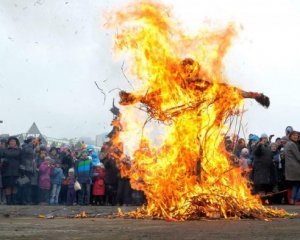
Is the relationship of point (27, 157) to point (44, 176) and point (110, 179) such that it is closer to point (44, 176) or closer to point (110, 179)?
point (44, 176)

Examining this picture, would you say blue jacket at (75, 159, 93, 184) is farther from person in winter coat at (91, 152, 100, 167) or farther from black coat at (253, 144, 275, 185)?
black coat at (253, 144, 275, 185)

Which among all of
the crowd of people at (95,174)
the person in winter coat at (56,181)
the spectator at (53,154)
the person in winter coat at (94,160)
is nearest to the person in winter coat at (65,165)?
the crowd of people at (95,174)

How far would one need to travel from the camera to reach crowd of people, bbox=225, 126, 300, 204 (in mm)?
14406

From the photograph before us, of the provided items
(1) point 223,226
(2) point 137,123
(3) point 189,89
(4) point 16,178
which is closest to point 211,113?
(3) point 189,89

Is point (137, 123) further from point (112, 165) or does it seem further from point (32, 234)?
point (112, 165)

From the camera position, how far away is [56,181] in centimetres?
1692

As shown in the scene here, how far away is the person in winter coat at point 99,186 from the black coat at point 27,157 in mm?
1882

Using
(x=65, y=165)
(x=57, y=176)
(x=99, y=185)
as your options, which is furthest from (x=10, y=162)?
(x=99, y=185)

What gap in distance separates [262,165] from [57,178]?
6.12 meters

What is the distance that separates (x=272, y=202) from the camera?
15.8m

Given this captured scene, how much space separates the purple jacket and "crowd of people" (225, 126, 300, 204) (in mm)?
Answer: 5364

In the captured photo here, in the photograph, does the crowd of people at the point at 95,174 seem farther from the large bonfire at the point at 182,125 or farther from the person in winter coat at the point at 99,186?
the large bonfire at the point at 182,125

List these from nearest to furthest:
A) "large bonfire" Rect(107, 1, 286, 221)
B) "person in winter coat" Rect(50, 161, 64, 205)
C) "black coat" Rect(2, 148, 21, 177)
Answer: "large bonfire" Rect(107, 1, 286, 221) → "black coat" Rect(2, 148, 21, 177) → "person in winter coat" Rect(50, 161, 64, 205)

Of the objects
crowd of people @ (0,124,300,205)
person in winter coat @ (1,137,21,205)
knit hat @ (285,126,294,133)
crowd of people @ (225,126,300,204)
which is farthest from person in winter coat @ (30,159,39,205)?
knit hat @ (285,126,294,133)
